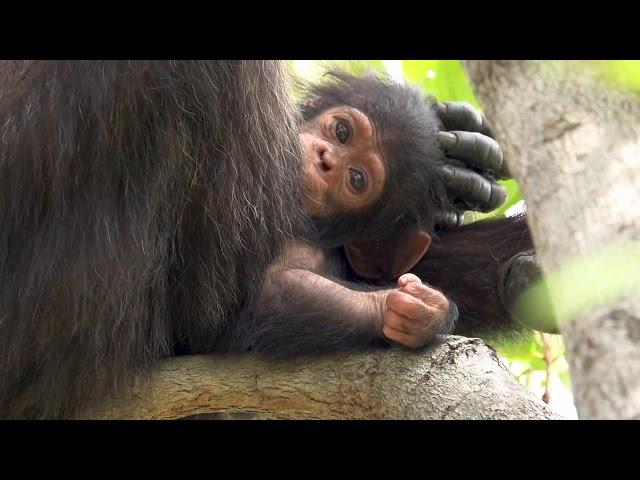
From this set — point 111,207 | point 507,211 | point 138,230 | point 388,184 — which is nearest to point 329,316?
point 138,230

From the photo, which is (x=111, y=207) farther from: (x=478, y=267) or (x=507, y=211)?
(x=507, y=211)

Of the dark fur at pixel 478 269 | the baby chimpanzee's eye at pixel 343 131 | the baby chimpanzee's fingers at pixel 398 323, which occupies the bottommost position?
the baby chimpanzee's fingers at pixel 398 323

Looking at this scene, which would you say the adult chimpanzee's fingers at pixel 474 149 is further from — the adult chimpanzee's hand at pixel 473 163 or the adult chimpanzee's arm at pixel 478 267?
the adult chimpanzee's arm at pixel 478 267

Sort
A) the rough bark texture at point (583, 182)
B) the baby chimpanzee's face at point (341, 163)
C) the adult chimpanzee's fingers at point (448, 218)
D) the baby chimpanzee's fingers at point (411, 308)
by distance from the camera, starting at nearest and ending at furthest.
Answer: the rough bark texture at point (583, 182) → the baby chimpanzee's fingers at point (411, 308) → the baby chimpanzee's face at point (341, 163) → the adult chimpanzee's fingers at point (448, 218)

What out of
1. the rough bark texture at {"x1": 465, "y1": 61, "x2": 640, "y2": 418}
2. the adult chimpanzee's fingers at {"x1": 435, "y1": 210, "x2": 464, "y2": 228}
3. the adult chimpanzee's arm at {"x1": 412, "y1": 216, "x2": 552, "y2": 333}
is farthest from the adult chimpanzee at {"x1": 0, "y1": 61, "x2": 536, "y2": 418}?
the rough bark texture at {"x1": 465, "y1": 61, "x2": 640, "y2": 418}

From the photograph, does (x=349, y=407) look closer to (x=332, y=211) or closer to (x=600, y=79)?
(x=332, y=211)

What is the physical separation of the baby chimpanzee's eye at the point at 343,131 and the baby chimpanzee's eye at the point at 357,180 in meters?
0.13

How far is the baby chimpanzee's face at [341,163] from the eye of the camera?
366cm

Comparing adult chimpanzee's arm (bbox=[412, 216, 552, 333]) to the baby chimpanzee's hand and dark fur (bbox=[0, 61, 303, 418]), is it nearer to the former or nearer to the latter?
the baby chimpanzee's hand

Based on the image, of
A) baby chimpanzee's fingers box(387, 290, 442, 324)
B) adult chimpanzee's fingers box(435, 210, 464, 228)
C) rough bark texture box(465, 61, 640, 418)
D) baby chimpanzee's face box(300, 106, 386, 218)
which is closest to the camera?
rough bark texture box(465, 61, 640, 418)

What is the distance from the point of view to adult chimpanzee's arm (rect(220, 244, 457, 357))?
294 cm

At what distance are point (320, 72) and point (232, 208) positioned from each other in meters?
1.50

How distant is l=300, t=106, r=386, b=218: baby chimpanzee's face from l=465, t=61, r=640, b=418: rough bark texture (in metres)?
2.37

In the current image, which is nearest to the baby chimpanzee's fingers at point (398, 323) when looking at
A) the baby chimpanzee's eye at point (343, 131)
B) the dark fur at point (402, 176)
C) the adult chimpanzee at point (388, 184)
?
the adult chimpanzee at point (388, 184)
